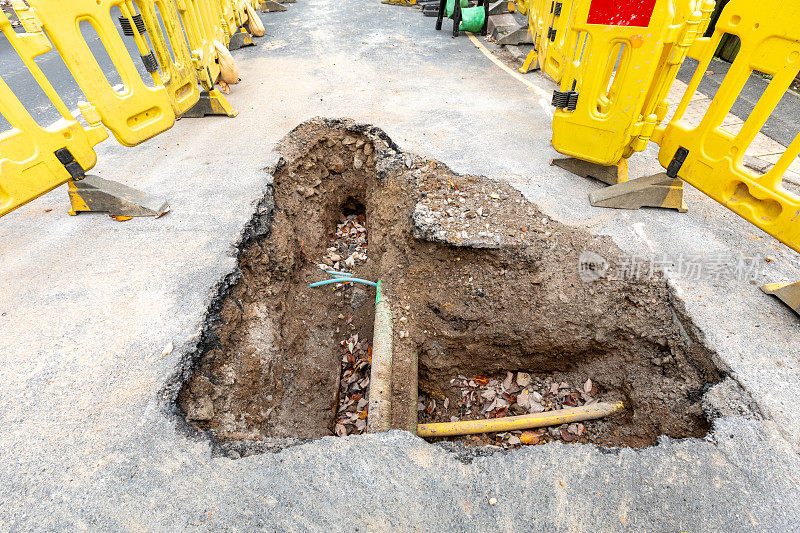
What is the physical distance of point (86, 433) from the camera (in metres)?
2.01

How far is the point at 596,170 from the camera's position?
3.80 metres

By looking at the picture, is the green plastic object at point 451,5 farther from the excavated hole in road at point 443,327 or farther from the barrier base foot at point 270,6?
the excavated hole in road at point 443,327

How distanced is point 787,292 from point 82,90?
524 centimetres

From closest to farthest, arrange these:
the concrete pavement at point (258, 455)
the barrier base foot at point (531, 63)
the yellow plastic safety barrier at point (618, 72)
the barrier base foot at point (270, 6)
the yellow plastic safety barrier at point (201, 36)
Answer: the concrete pavement at point (258, 455) < the yellow plastic safety barrier at point (618, 72) < the yellow plastic safety barrier at point (201, 36) < the barrier base foot at point (531, 63) < the barrier base foot at point (270, 6)

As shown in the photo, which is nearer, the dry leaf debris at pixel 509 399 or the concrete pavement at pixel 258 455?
the concrete pavement at pixel 258 455

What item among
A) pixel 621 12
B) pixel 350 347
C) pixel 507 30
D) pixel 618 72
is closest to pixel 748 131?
pixel 618 72

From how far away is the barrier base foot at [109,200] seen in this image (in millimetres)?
3361

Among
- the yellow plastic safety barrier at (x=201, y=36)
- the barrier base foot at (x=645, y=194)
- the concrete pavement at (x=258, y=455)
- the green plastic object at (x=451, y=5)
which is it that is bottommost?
the concrete pavement at (x=258, y=455)

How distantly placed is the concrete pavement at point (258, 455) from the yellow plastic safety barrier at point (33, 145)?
21.6 inches

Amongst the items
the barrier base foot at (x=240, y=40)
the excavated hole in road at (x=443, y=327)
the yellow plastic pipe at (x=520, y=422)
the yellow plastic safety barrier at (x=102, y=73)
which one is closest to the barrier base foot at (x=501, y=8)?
the barrier base foot at (x=240, y=40)

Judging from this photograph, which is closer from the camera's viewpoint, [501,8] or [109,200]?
[109,200]

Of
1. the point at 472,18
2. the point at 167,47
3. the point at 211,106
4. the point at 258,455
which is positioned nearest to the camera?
the point at 258,455

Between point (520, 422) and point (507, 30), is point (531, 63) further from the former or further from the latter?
point (520, 422)

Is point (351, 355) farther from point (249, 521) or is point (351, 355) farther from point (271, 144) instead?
point (271, 144)
